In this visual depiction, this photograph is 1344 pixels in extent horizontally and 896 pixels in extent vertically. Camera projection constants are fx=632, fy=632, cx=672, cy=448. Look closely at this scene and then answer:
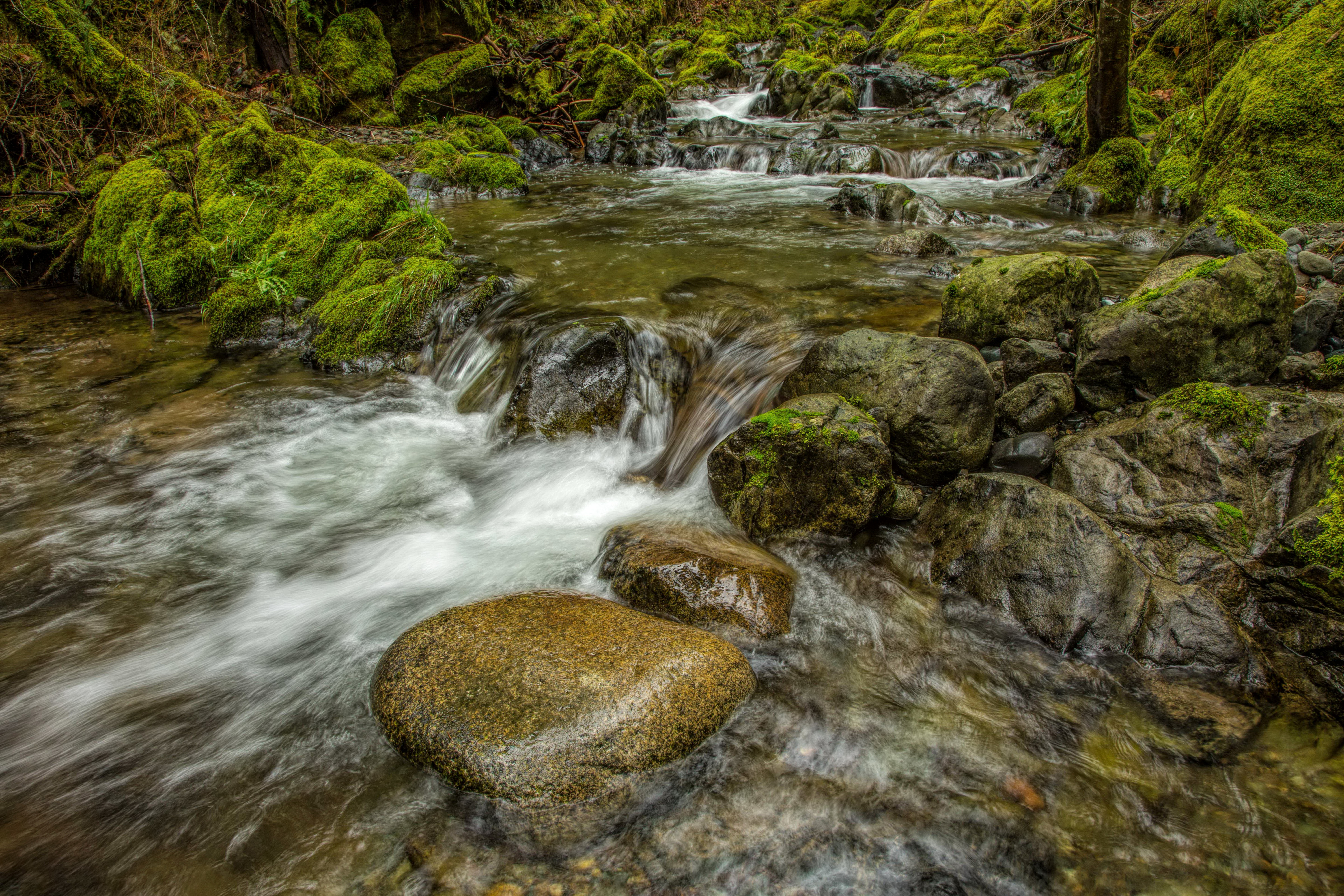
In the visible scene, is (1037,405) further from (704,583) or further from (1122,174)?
(1122,174)

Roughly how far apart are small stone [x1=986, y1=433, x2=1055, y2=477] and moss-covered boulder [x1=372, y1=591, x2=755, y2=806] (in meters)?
2.31

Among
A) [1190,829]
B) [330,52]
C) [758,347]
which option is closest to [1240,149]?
[758,347]

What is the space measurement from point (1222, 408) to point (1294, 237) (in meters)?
3.73

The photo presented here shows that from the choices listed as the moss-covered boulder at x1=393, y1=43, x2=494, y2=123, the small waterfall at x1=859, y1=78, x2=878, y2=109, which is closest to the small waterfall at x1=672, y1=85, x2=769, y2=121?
the small waterfall at x1=859, y1=78, x2=878, y2=109

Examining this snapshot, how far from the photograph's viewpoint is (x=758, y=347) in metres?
5.93

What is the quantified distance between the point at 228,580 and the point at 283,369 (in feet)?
10.5

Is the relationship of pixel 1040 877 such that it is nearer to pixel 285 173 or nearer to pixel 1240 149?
pixel 1240 149

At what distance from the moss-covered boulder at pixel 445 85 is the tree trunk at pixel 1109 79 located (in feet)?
44.2

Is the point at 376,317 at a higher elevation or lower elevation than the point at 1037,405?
higher

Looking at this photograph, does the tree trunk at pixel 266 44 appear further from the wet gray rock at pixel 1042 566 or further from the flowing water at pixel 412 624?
the wet gray rock at pixel 1042 566

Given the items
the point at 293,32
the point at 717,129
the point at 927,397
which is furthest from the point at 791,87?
the point at 927,397

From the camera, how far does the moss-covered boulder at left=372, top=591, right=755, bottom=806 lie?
2.57 metres

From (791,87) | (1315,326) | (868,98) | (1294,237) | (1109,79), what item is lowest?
(1315,326)

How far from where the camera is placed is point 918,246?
7.91 m
